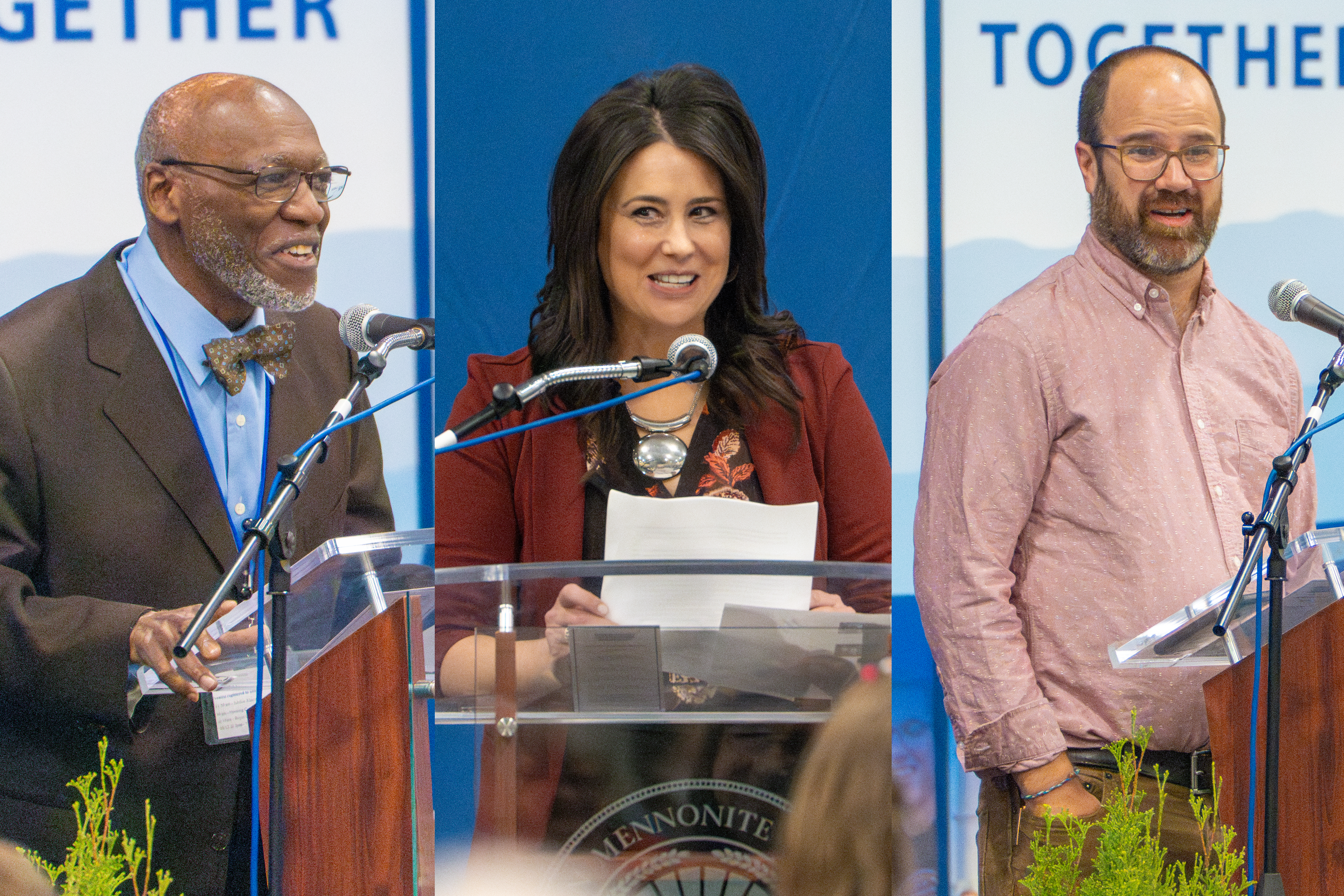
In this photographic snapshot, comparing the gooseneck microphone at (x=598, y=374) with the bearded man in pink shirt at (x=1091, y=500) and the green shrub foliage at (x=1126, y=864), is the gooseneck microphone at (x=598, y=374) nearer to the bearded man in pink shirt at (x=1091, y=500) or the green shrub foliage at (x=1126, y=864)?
the green shrub foliage at (x=1126, y=864)

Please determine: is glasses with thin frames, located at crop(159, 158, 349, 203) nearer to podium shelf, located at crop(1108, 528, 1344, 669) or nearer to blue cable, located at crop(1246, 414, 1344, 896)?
podium shelf, located at crop(1108, 528, 1344, 669)

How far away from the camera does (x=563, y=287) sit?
1.93 meters

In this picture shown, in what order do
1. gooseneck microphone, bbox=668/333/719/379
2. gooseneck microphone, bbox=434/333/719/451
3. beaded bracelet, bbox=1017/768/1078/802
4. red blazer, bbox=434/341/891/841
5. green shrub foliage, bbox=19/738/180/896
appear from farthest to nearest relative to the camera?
1. beaded bracelet, bbox=1017/768/1078/802
2. green shrub foliage, bbox=19/738/180/896
3. red blazer, bbox=434/341/891/841
4. gooseneck microphone, bbox=668/333/719/379
5. gooseneck microphone, bbox=434/333/719/451

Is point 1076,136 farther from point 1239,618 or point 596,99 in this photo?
point 596,99

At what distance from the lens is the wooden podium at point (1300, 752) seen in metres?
2.27

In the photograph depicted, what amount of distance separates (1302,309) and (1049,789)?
3.53ft

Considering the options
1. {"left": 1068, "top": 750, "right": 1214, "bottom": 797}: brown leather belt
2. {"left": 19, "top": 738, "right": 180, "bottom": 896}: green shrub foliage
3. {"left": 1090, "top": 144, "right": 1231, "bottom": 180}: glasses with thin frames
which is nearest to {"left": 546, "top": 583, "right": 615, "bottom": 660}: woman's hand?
{"left": 19, "top": 738, "right": 180, "bottom": 896}: green shrub foliage

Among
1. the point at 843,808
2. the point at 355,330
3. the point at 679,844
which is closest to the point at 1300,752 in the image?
the point at 843,808

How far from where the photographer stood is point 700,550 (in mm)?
1835

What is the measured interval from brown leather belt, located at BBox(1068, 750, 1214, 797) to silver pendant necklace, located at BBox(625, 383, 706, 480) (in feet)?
3.91

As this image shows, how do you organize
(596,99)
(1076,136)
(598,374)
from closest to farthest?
(598,374) → (596,99) → (1076,136)

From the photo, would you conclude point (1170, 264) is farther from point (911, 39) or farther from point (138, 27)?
point (138, 27)

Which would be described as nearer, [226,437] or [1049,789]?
[1049,789]

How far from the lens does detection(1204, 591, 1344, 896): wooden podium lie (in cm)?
227
